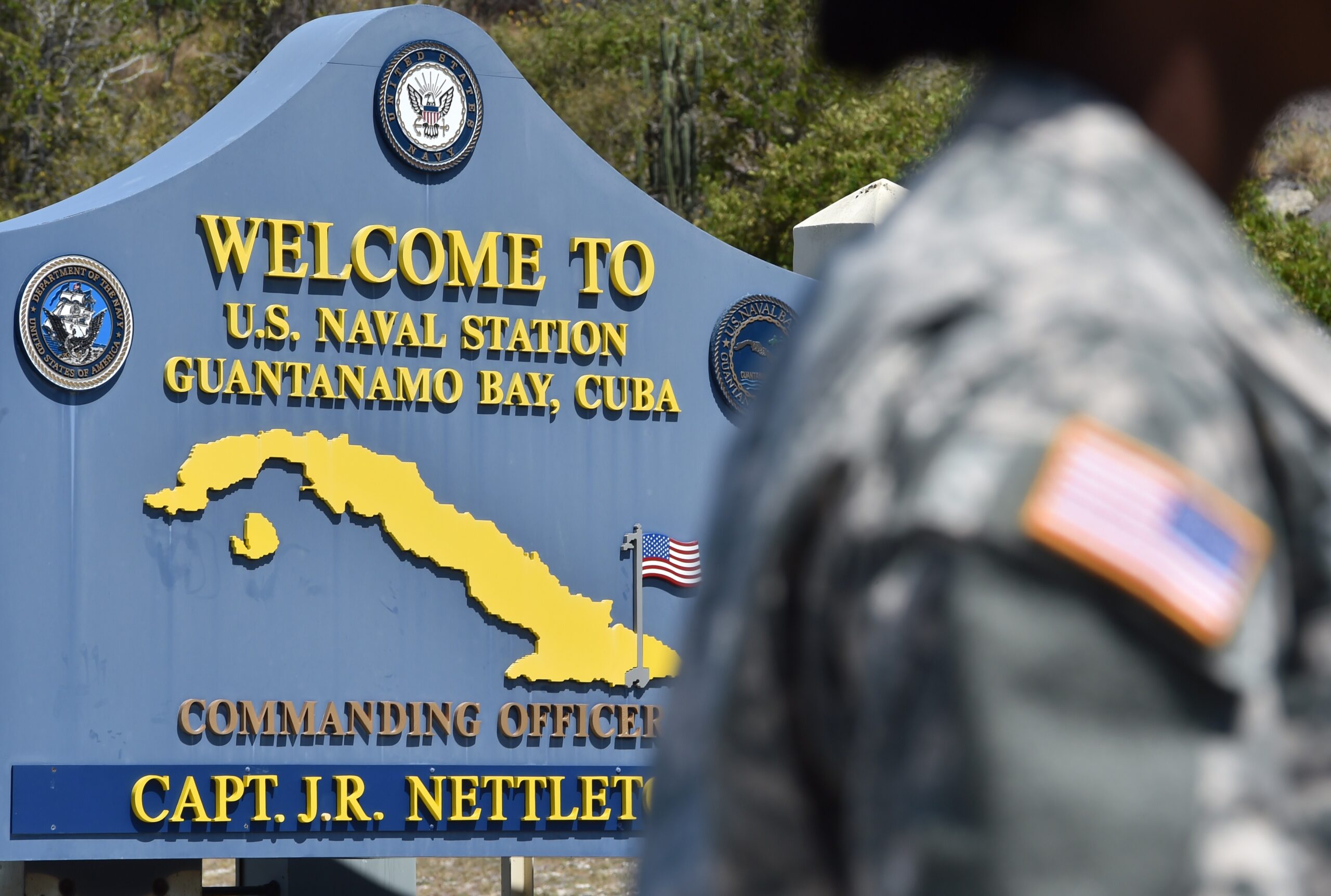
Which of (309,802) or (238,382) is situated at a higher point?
(238,382)

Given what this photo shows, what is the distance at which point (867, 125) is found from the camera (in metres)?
17.7

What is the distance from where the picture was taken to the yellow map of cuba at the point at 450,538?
23.3 ft

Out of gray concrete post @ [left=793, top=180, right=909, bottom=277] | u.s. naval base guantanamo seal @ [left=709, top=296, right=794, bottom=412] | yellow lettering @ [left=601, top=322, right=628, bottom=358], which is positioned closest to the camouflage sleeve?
yellow lettering @ [left=601, top=322, right=628, bottom=358]

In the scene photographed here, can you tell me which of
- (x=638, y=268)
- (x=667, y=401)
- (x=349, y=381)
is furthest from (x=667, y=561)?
(x=349, y=381)

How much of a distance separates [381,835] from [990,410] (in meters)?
6.71

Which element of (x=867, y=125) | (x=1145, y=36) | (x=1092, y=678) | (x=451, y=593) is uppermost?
(x=867, y=125)

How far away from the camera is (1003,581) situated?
0.78 meters

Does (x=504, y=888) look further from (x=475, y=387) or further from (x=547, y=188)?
(x=547, y=188)

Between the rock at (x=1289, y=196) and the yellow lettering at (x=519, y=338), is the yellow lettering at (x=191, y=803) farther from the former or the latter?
the rock at (x=1289, y=196)

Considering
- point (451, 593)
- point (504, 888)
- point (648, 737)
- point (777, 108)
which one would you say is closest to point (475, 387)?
point (451, 593)

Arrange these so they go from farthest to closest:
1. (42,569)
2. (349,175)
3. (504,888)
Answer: (504,888) → (349,175) → (42,569)

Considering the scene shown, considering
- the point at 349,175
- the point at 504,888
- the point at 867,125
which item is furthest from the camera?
the point at 867,125

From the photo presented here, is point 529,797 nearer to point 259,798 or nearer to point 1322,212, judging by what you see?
point 259,798

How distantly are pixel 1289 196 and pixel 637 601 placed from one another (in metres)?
17.1
